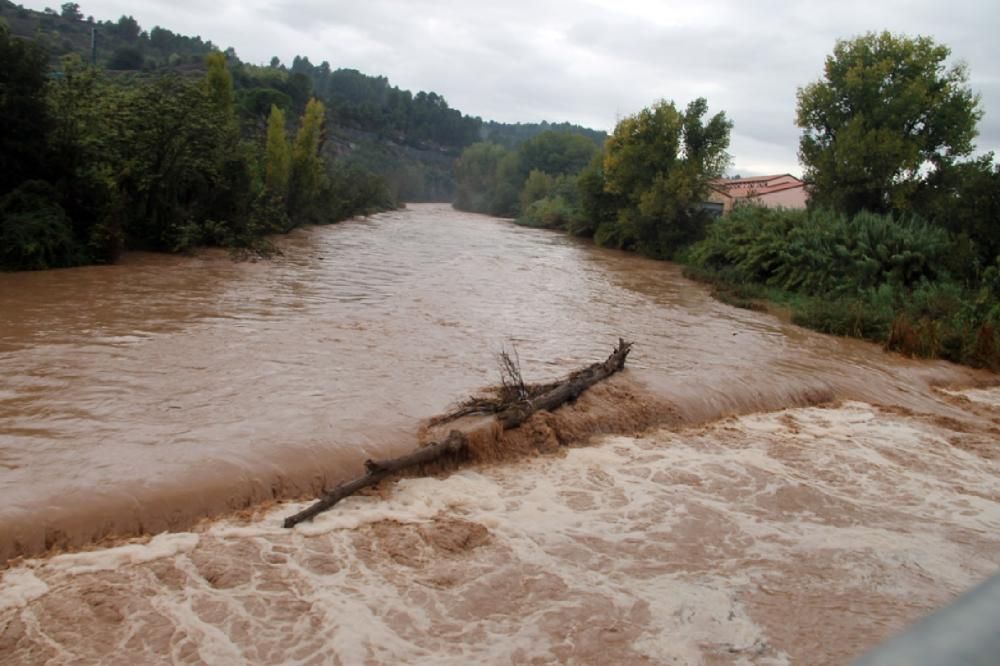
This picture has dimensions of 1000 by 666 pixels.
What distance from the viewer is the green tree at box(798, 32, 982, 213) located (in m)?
28.2

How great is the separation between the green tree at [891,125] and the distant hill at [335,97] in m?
27.3

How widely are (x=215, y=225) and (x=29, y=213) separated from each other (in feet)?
20.7

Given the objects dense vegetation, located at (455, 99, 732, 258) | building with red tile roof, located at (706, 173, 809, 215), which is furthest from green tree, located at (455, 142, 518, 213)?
dense vegetation, located at (455, 99, 732, 258)

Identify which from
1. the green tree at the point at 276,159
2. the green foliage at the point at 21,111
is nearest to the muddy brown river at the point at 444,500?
the green foliage at the point at 21,111

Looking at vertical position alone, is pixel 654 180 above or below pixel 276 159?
above

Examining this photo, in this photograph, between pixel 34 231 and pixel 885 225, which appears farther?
pixel 885 225

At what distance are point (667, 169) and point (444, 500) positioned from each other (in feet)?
104

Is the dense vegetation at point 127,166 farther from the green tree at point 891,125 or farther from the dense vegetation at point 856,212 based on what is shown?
the green tree at point 891,125

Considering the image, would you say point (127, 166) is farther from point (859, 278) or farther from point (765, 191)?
point (765, 191)

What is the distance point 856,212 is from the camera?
29031 mm

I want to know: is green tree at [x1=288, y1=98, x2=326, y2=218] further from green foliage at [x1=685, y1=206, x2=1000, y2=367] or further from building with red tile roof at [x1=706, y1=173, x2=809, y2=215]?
building with red tile roof at [x1=706, y1=173, x2=809, y2=215]

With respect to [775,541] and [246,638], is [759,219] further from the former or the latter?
[246,638]

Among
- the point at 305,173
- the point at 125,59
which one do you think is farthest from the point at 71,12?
the point at 305,173

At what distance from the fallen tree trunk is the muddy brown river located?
6.1 inches
